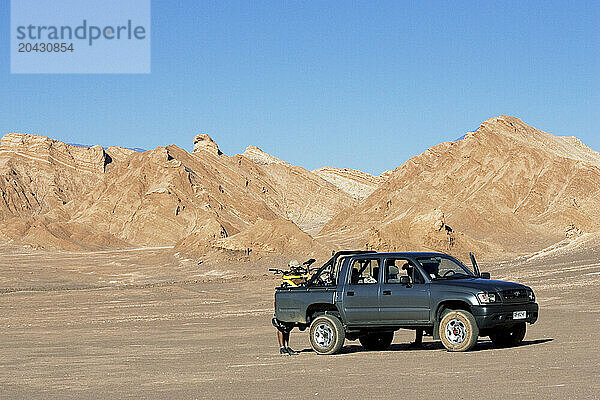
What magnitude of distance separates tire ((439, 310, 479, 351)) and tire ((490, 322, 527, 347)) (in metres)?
1.15

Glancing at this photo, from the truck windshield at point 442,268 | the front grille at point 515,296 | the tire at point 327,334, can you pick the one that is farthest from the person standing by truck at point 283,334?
the front grille at point 515,296

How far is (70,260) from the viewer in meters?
87.2

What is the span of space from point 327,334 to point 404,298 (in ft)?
5.55

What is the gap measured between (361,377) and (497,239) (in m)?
74.8

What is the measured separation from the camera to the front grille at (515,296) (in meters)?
14.2

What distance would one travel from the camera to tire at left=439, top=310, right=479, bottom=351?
13906mm

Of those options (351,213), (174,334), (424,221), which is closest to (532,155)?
(351,213)

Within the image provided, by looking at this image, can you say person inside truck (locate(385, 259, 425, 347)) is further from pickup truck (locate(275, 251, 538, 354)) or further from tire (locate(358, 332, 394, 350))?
tire (locate(358, 332, 394, 350))

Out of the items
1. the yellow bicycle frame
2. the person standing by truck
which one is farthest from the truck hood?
the person standing by truck

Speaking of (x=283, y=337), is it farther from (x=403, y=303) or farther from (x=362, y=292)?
Answer: (x=403, y=303)

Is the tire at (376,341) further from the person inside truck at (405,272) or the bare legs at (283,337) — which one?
the bare legs at (283,337)

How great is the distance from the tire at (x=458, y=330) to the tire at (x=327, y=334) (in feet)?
6.17

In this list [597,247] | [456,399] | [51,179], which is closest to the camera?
[456,399]

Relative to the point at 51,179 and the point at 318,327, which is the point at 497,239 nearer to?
the point at 318,327
